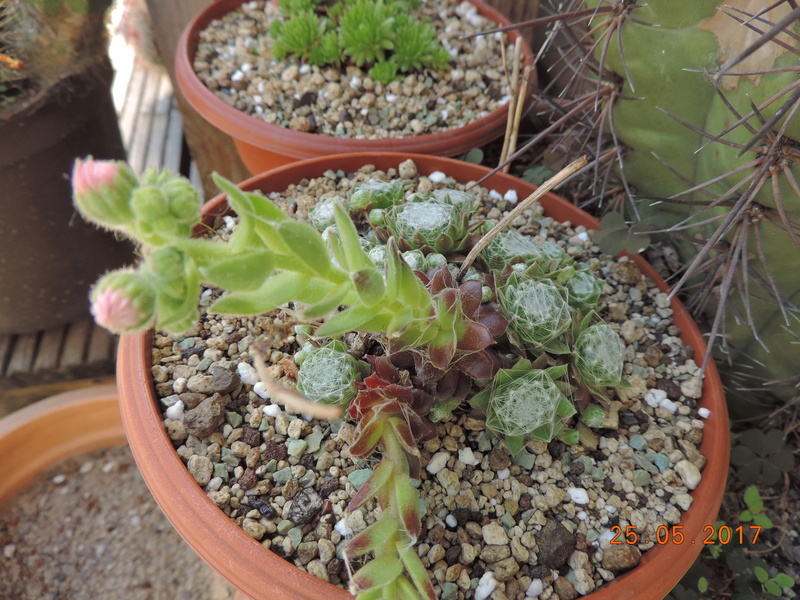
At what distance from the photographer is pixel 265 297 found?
56 cm

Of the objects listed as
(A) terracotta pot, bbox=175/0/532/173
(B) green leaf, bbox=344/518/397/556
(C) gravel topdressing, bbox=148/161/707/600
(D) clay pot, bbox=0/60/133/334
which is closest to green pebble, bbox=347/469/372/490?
(C) gravel topdressing, bbox=148/161/707/600

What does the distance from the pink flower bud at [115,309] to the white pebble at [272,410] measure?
0.40 metres

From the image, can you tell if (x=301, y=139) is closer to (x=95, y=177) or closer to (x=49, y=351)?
(x=95, y=177)

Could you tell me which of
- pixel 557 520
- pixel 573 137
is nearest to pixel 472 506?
pixel 557 520

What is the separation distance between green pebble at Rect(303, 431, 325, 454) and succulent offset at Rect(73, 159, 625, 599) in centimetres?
7

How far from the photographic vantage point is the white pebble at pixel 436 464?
31.6 inches

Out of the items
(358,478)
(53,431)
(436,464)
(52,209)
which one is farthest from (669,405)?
(52,209)

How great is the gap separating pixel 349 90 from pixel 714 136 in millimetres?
776

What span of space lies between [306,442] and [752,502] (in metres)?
0.76

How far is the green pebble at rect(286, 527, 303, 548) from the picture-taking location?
2.42 feet

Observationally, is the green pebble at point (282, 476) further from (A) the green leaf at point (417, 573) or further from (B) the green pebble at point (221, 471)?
(A) the green leaf at point (417, 573)

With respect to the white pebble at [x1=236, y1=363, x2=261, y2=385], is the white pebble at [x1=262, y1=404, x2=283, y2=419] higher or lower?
lower

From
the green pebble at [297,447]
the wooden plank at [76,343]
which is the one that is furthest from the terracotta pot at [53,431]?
the green pebble at [297,447]

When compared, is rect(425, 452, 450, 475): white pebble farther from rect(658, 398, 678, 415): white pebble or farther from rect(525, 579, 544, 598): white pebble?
rect(658, 398, 678, 415): white pebble
